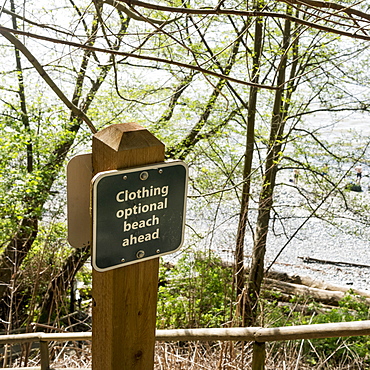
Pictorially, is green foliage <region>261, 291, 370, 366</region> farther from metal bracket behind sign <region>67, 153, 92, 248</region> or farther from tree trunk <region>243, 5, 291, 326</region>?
metal bracket behind sign <region>67, 153, 92, 248</region>

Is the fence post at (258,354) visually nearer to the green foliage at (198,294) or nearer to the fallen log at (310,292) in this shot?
the green foliage at (198,294)

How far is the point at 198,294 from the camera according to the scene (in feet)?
21.3

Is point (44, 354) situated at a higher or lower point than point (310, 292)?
higher

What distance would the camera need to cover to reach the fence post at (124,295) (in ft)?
3.91

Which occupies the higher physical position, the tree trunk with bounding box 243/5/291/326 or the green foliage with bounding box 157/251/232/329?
the tree trunk with bounding box 243/5/291/326

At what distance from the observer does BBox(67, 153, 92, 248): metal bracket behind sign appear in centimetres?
125

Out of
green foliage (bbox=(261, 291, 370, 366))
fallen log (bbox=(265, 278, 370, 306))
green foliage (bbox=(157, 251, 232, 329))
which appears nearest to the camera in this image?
green foliage (bbox=(261, 291, 370, 366))

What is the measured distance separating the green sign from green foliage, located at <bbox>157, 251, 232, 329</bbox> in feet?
15.1

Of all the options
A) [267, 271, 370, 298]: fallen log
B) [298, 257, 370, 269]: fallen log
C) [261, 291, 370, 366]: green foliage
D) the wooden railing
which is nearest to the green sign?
the wooden railing

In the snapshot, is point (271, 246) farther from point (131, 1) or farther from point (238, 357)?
point (131, 1)

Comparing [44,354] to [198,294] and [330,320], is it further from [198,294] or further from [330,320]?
[330,320]

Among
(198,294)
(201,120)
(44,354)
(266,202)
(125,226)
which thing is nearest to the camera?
(125,226)

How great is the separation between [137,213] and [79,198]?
17 cm

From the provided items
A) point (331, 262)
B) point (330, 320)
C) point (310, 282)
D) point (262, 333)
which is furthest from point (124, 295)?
point (331, 262)
